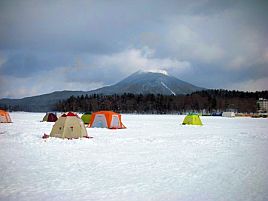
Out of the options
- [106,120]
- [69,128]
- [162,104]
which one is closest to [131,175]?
[69,128]

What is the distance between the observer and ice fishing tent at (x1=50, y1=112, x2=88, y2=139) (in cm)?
1772

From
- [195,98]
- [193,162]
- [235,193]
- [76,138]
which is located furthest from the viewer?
[195,98]

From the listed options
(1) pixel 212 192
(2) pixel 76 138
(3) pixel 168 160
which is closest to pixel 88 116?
(2) pixel 76 138

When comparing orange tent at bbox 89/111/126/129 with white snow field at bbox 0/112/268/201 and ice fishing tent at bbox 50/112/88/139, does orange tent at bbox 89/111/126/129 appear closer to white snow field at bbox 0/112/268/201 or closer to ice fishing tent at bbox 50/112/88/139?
ice fishing tent at bbox 50/112/88/139

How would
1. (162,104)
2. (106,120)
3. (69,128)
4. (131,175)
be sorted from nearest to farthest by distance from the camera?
(131,175), (69,128), (106,120), (162,104)

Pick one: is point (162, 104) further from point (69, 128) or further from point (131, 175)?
point (131, 175)

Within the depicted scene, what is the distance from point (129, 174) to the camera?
8.54 m

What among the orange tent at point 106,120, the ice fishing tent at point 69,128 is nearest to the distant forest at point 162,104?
the orange tent at point 106,120

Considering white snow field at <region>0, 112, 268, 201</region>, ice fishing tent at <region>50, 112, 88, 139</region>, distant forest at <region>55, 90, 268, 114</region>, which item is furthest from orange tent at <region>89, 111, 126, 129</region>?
distant forest at <region>55, 90, 268, 114</region>

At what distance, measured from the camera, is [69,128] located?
1784 centimetres

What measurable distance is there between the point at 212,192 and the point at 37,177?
4745 mm

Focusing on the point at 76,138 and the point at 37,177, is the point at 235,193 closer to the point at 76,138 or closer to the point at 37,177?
the point at 37,177

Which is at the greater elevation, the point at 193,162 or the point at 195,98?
the point at 195,98

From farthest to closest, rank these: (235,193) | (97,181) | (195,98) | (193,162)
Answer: (195,98), (193,162), (97,181), (235,193)
